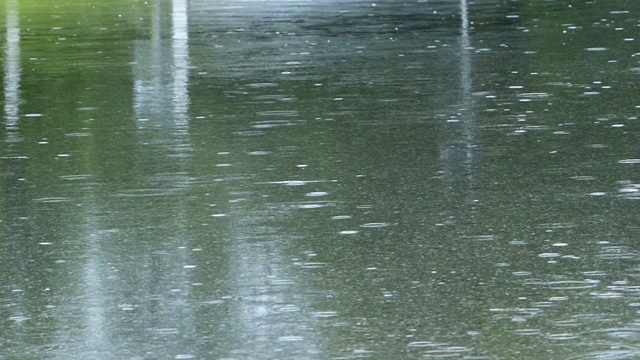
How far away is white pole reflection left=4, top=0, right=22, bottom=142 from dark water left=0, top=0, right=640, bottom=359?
0.07m

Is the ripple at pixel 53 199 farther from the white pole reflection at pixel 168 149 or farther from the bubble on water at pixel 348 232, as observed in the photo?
the bubble on water at pixel 348 232

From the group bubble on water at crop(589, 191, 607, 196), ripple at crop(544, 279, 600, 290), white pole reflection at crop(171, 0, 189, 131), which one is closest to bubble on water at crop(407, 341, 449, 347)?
ripple at crop(544, 279, 600, 290)

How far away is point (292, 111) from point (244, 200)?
399 cm

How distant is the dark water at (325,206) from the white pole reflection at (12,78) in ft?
0.22

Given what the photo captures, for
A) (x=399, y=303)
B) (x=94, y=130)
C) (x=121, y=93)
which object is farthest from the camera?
(x=121, y=93)

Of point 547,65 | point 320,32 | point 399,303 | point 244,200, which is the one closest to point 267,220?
point 244,200

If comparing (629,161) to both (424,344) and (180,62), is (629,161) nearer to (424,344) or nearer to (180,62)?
(424,344)

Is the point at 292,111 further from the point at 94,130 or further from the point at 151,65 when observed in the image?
the point at 151,65

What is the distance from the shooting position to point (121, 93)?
14.8 m

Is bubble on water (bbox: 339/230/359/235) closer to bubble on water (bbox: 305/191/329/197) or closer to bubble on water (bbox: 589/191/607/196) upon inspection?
bubble on water (bbox: 305/191/329/197)

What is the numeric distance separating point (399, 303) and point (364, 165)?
3.57 meters

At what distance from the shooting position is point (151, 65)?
694 inches

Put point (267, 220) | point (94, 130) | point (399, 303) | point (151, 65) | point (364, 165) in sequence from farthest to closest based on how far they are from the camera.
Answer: point (151, 65) → point (94, 130) → point (364, 165) → point (267, 220) → point (399, 303)

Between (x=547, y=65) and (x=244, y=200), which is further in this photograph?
(x=547, y=65)
